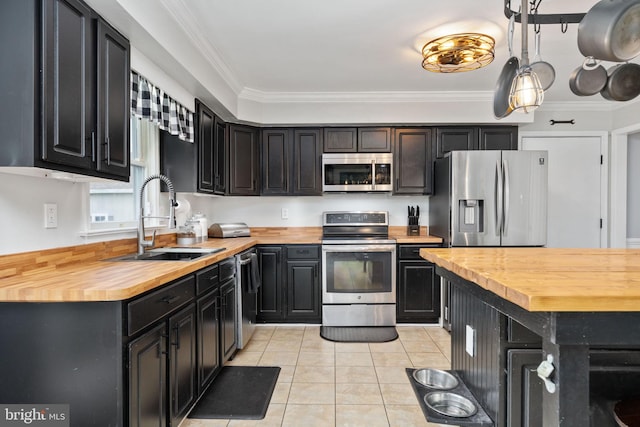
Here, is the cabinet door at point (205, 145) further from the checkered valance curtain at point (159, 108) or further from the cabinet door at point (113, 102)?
the cabinet door at point (113, 102)

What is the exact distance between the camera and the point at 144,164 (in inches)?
113

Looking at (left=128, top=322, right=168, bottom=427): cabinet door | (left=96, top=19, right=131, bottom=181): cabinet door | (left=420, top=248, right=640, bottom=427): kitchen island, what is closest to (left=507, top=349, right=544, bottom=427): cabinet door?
(left=420, top=248, right=640, bottom=427): kitchen island

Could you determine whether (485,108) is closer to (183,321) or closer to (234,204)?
(234,204)

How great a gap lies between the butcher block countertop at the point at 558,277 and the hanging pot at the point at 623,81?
0.83 metres

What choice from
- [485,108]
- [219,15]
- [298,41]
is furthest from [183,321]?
[485,108]

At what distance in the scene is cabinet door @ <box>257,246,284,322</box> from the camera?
3758 mm

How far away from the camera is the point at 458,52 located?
2689mm

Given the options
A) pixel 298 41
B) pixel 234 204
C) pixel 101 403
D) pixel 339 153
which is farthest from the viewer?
pixel 234 204

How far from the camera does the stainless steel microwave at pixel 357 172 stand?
3992mm

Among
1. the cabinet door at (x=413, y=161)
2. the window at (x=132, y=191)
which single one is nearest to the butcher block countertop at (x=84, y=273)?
the window at (x=132, y=191)

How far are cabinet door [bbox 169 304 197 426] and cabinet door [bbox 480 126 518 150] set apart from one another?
3.48 m

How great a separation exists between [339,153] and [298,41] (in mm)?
1515

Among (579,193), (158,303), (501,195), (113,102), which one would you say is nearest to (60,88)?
(113,102)

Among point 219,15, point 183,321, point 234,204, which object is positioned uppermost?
point 219,15
